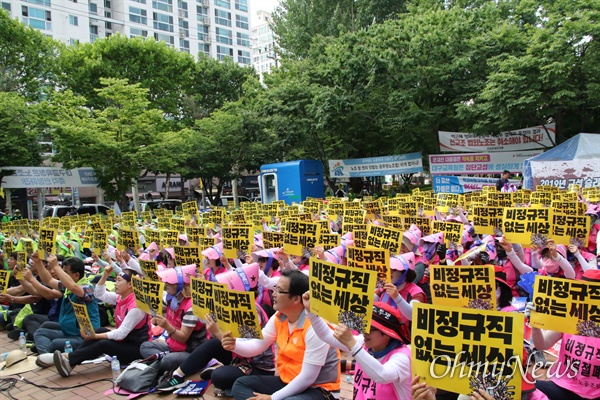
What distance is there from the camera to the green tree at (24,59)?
99.1 ft

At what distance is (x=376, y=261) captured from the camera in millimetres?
5348

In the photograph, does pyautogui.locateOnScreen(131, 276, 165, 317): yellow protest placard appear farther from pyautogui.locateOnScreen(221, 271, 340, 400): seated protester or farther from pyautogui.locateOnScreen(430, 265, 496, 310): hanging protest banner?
pyautogui.locateOnScreen(430, 265, 496, 310): hanging protest banner

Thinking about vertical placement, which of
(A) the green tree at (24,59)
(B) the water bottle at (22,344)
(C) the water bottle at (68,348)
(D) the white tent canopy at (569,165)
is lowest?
(B) the water bottle at (22,344)

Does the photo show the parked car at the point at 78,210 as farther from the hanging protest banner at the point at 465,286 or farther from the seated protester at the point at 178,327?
the hanging protest banner at the point at 465,286

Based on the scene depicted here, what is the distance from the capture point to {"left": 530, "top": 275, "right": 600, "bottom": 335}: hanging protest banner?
3.56 m

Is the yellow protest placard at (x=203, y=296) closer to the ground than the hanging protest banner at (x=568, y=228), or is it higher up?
closer to the ground

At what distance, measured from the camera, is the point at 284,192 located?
26.0 metres

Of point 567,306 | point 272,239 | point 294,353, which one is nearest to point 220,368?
point 294,353

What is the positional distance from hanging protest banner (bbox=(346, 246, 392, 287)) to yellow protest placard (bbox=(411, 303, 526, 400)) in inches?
74.1

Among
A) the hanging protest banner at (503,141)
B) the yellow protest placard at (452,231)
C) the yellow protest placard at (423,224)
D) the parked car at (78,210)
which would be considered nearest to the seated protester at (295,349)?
the yellow protest placard at (452,231)

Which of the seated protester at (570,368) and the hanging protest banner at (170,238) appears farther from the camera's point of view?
the hanging protest banner at (170,238)

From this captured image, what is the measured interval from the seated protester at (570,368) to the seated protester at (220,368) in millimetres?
2382

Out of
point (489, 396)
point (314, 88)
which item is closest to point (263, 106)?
point (314, 88)

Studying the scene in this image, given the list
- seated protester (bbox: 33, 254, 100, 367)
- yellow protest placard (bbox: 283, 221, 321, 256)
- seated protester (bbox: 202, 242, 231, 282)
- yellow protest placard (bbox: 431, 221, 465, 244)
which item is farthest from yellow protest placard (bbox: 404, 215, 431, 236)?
seated protester (bbox: 33, 254, 100, 367)
